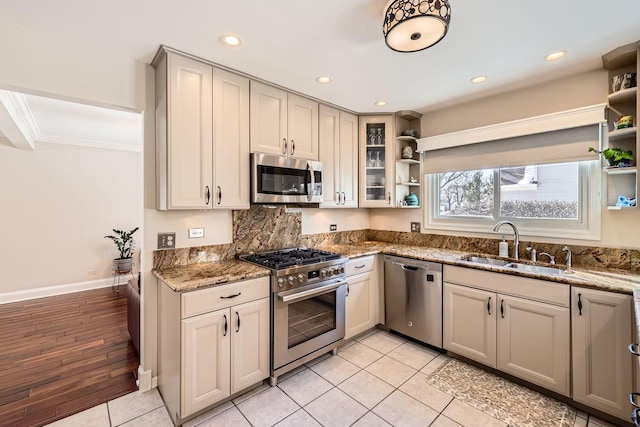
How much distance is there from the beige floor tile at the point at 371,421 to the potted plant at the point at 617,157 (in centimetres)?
253

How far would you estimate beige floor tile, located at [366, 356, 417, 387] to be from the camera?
2.26 meters

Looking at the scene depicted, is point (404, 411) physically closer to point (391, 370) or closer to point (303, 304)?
point (391, 370)

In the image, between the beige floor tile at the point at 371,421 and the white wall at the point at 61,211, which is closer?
the beige floor tile at the point at 371,421

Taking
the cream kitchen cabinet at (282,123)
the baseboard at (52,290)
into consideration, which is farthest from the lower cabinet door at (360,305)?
the baseboard at (52,290)

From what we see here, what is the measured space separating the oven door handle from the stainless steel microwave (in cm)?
82

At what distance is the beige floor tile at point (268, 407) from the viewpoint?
72.6 inches

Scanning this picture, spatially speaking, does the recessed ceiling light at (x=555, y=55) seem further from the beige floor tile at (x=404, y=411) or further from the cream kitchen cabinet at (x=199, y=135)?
the beige floor tile at (x=404, y=411)

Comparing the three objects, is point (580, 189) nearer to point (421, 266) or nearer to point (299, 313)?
point (421, 266)

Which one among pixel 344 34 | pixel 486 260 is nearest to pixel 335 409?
pixel 486 260

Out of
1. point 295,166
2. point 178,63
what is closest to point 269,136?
point 295,166

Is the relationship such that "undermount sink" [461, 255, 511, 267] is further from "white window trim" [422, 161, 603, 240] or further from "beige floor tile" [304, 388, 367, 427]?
"beige floor tile" [304, 388, 367, 427]

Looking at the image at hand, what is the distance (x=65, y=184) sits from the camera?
448cm

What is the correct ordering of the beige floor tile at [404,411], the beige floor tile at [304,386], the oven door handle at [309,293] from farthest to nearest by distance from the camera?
the oven door handle at [309,293] < the beige floor tile at [304,386] < the beige floor tile at [404,411]

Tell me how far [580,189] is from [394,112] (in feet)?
6.36
